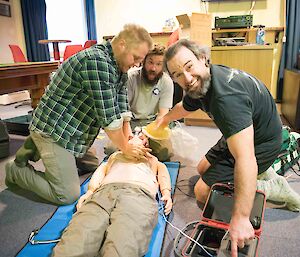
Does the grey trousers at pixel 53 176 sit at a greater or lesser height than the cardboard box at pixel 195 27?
lesser

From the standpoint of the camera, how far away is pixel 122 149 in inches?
65.1

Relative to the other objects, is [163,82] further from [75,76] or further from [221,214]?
[221,214]

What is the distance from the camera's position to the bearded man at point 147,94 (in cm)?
231

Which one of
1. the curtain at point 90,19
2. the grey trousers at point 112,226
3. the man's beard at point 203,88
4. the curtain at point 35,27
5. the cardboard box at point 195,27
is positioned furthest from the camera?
the curtain at point 35,27

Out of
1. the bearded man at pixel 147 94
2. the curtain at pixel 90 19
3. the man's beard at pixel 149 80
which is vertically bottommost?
the bearded man at pixel 147 94

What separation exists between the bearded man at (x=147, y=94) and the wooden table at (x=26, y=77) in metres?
0.98

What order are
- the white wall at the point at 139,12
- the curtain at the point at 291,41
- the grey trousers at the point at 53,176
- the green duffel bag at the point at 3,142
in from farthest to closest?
the white wall at the point at 139,12, the curtain at the point at 291,41, the green duffel bag at the point at 3,142, the grey trousers at the point at 53,176

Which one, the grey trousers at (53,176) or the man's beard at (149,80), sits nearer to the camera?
the grey trousers at (53,176)

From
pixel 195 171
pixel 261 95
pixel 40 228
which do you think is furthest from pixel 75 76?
pixel 195 171

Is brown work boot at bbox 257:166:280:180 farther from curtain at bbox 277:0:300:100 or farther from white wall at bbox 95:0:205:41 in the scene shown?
white wall at bbox 95:0:205:41

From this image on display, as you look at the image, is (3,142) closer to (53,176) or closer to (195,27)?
(53,176)

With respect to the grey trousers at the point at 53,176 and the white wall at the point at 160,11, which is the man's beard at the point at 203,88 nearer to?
the grey trousers at the point at 53,176

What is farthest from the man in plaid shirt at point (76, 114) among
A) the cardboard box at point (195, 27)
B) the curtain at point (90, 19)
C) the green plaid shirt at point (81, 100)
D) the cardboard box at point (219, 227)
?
the curtain at point (90, 19)

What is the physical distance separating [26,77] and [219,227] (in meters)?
2.50
